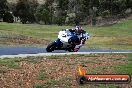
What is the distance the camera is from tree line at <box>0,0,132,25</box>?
102194 millimetres

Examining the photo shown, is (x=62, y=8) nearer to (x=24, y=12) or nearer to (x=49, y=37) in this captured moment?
(x=24, y=12)

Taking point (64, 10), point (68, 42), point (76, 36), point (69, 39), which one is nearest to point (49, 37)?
point (68, 42)

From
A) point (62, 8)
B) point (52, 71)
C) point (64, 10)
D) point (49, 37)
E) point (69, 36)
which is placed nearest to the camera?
point (69, 36)

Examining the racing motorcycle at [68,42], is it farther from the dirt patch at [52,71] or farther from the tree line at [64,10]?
the tree line at [64,10]

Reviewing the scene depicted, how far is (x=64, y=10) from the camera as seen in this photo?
116188 millimetres

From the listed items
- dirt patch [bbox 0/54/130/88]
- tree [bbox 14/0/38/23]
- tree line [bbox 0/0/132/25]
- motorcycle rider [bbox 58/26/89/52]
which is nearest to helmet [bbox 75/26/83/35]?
motorcycle rider [bbox 58/26/89/52]

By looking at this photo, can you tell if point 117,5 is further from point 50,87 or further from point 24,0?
point 50,87

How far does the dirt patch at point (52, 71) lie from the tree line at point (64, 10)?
73.8m

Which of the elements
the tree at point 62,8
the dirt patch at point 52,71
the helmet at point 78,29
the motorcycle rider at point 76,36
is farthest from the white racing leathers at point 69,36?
the tree at point 62,8

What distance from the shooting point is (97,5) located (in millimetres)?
111750

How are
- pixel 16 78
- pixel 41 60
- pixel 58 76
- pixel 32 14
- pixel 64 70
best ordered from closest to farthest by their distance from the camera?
pixel 16 78
pixel 58 76
pixel 64 70
pixel 41 60
pixel 32 14

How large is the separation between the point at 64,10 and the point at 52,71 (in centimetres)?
9584

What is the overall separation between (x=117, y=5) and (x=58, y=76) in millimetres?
91498

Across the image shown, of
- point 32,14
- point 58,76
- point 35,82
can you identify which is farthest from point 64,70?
point 32,14
